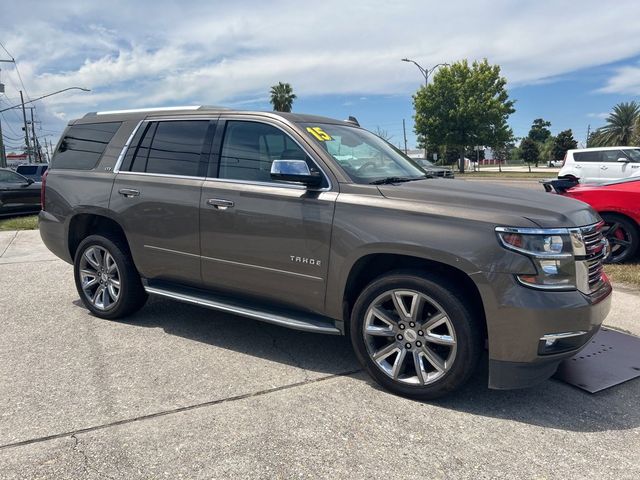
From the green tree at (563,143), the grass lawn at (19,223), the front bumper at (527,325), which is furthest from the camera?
the green tree at (563,143)

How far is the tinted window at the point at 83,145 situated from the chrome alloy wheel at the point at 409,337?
3.19 metres

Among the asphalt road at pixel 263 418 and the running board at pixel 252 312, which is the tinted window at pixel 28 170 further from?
the running board at pixel 252 312

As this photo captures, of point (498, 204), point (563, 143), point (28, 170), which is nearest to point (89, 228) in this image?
point (498, 204)

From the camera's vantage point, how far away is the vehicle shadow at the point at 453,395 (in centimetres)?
323

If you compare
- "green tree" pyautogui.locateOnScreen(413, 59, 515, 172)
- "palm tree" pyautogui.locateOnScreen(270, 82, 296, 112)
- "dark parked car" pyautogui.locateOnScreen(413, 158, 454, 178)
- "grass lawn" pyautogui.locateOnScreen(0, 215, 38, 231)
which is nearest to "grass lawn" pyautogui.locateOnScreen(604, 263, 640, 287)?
"dark parked car" pyautogui.locateOnScreen(413, 158, 454, 178)

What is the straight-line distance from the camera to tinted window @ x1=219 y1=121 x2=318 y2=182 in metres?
4.02

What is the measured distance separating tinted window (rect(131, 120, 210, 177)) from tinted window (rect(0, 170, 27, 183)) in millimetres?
11525

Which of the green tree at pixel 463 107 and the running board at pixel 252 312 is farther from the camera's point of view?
the green tree at pixel 463 107

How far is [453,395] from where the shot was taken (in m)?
3.47

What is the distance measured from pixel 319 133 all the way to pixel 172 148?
139 centimetres

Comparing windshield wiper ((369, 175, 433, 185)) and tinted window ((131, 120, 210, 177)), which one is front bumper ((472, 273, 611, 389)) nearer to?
windshield wiper ((369, 175, 433, 185))

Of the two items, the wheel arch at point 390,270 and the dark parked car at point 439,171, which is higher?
the dark parked car at point 439,171

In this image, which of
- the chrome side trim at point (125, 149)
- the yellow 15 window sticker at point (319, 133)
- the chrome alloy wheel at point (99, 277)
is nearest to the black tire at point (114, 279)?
the chrome alloy wheel at point (99, 277)

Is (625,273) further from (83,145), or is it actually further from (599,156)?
(599,156)
